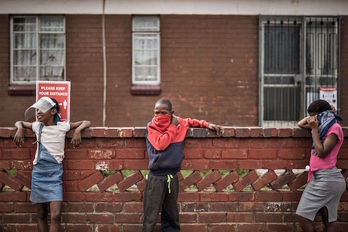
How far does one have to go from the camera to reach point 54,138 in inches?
176

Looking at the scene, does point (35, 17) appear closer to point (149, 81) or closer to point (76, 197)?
point (149, 81)

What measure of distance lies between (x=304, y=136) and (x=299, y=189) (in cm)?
54

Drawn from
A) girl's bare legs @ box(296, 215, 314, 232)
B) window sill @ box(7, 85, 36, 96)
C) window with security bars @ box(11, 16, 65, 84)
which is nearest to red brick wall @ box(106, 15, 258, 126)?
window with security bars @ box(11, 16, 65, 84)

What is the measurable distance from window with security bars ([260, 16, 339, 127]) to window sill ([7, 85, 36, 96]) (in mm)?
A: 5467

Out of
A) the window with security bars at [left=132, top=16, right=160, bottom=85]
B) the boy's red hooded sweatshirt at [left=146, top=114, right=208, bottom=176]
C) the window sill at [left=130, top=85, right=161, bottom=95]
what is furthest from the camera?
the window with security bars at [left=132, top=16, right=160, bottom=85]

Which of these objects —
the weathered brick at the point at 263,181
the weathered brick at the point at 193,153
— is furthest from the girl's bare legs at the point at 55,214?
the weathered brick at the point at 263,181

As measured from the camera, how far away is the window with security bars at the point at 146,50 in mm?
11180

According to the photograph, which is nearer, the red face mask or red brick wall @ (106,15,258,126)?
the red face mask

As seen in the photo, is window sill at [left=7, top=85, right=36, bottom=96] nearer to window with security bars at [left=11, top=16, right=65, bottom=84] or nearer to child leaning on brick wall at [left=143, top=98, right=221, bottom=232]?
window with security bars at [left=11, top=16, right=65, bottom=84]

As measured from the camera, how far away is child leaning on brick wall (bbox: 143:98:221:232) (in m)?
4.31

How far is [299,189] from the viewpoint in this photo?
4.70 metres

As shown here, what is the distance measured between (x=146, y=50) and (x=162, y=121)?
7.10 metres

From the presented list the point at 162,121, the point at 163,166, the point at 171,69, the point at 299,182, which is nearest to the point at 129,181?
the point at 163,166

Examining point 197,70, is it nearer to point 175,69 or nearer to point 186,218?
point 175,69
